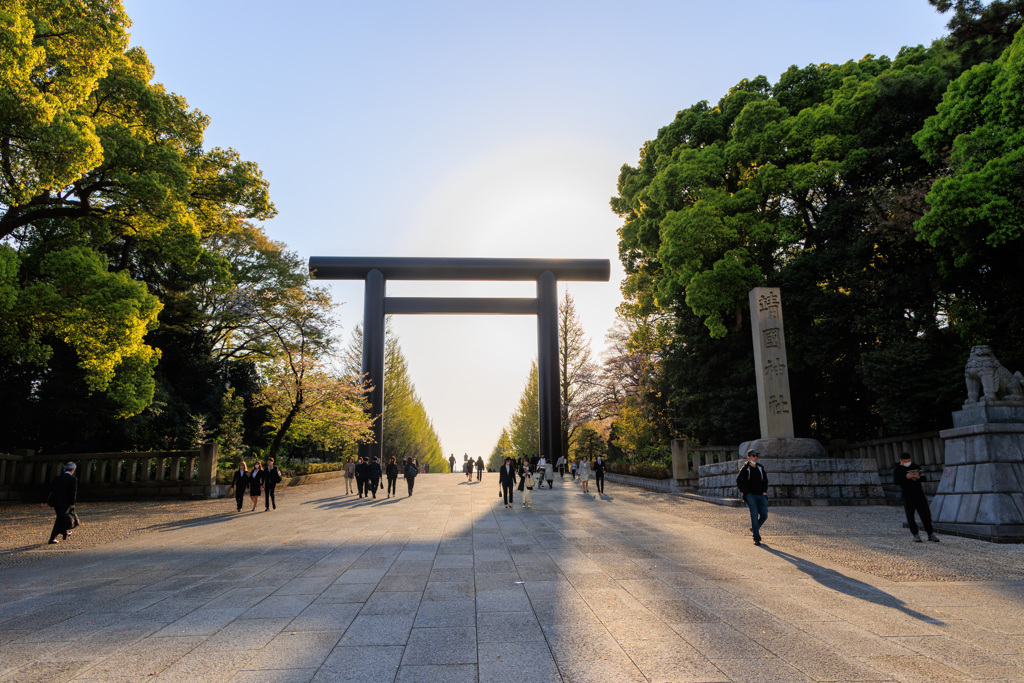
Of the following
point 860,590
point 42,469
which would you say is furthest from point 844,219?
point 42,469

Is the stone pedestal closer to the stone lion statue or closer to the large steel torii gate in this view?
the stone lion statue

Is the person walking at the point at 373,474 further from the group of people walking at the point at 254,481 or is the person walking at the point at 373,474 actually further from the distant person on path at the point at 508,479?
the distant person on path at the point at 508,479

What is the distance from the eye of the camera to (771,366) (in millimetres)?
16422

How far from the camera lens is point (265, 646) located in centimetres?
407

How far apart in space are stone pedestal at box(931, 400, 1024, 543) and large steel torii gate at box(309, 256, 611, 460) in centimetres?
2350

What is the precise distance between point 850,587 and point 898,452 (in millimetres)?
13292

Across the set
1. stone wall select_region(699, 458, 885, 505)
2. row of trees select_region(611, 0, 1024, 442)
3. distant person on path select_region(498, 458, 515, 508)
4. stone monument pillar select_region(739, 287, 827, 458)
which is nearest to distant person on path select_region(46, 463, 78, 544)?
distant person on path select_region(498, 458, 515, 508)

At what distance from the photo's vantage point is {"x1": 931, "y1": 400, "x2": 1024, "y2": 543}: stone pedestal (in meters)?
8.96

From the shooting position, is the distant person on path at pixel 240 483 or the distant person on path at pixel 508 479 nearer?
the distant person on path at pixel 240 483

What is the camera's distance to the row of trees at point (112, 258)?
39.7 feet

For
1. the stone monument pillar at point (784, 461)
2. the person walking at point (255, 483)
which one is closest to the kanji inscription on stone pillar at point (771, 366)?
the stone monument pillar at point (784, 461)

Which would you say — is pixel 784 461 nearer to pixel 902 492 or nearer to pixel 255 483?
pixel 902 492

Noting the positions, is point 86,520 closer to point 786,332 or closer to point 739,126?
point 786,332

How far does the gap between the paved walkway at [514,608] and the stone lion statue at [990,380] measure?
289 cm
